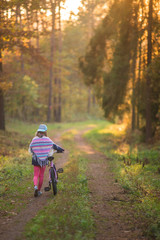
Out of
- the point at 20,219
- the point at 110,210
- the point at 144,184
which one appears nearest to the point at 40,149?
the point at 20,219

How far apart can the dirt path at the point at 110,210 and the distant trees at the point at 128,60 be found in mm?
7318

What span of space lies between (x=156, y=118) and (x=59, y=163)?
872 cm

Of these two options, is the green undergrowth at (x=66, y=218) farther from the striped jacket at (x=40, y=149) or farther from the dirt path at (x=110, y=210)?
the striped jacket at (x=40, y=149)

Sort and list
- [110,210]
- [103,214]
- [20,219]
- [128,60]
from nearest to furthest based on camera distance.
Result: [20,219]
[103,214]
[110,210]
[128,60]

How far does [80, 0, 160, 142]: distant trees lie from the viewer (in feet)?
56.3

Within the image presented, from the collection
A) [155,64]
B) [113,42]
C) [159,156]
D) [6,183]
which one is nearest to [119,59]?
[113,42]

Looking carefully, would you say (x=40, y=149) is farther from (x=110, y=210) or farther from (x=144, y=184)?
(x=144, y=184)

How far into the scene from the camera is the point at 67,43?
54812mm

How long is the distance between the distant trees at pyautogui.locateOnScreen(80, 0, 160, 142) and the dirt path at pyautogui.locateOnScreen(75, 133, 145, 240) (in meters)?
7.32

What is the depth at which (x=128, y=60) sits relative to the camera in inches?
902

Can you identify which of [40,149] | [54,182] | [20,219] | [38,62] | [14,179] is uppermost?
[38,62]

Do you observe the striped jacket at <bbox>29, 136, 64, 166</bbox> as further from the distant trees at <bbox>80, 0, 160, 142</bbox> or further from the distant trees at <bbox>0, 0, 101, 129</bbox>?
the distant trees at <bbox>80, 0, 160, 142</bbox>

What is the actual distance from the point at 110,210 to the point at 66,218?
135 centimetres

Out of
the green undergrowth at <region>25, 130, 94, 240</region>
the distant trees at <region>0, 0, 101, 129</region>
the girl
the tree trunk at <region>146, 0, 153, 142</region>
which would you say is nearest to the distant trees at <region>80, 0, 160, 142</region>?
the tree trunk at <region>146, 0, 153, 142</region>
